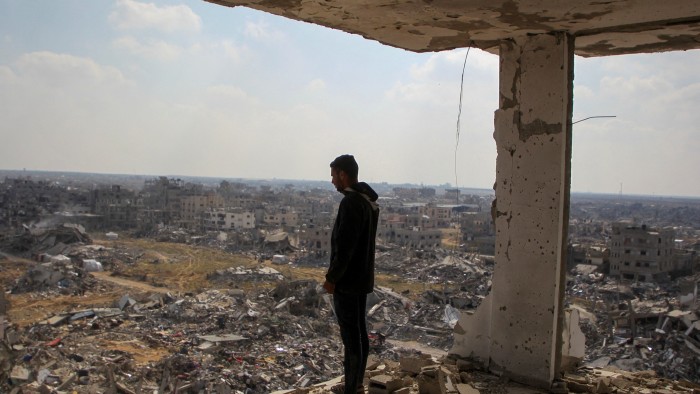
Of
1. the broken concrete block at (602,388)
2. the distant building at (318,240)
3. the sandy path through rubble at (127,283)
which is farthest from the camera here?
the distant building at (318,240)

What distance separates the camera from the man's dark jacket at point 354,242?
265cm

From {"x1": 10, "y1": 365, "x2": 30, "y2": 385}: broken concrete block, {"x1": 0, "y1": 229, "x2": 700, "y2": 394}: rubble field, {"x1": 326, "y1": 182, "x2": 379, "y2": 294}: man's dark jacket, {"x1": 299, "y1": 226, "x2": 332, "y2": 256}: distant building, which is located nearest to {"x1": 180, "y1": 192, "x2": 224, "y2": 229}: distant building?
{"x1": 299, "y1": 226, "x2": 332, "y2": 256}: distant building

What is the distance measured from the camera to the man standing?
2654 mm

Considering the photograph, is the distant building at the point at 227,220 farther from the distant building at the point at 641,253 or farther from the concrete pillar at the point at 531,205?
the concrete pillar at the point at 531,205

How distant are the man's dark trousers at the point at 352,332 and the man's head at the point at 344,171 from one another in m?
0.52

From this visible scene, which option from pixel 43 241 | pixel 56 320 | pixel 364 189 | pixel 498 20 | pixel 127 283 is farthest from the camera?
pixel 43 241

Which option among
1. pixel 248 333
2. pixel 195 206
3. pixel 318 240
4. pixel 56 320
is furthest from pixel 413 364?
pixel 195 206

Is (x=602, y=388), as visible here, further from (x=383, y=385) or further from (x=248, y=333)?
(x=248, y=333)

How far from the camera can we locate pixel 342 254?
265 centimetres

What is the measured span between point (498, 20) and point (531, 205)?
1.04 m

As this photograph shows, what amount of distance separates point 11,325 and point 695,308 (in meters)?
24.5

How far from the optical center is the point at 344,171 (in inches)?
109

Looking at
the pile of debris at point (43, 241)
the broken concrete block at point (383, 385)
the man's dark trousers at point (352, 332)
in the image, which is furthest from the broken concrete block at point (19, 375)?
the pile of debris at point (43, 241)

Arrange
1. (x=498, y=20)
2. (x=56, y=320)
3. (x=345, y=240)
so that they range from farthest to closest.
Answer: (x=56, y=320), (x=498, y=20), (x=345, y=240)
